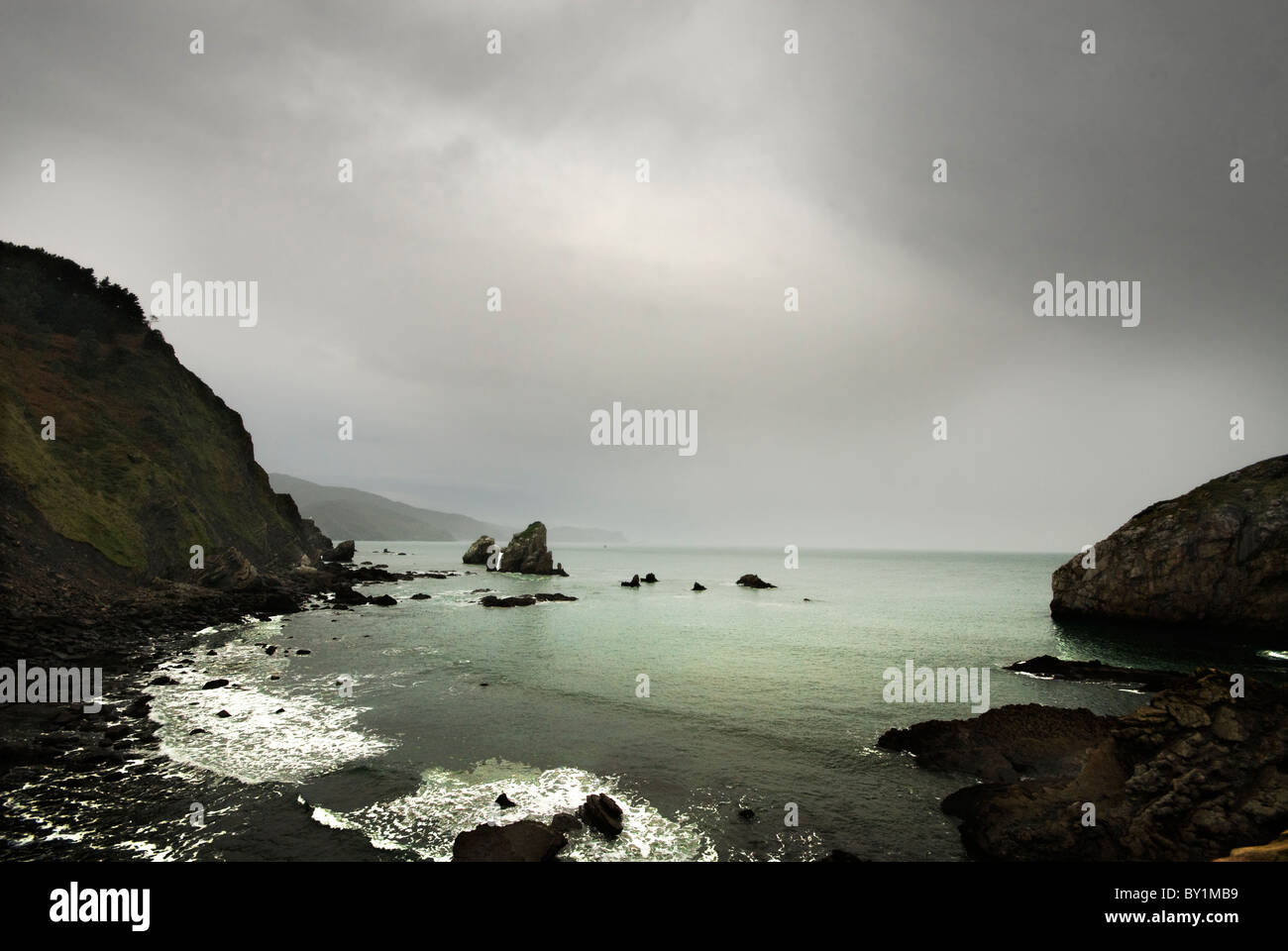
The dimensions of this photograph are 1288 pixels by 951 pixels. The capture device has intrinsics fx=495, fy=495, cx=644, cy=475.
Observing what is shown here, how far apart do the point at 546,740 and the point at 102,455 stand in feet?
178

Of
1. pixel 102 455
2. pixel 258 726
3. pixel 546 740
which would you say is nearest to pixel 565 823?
pixel 546 740

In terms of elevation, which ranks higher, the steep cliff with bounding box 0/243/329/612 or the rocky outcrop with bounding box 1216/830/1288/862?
the steep cliff with bounding box 0/243/329/612

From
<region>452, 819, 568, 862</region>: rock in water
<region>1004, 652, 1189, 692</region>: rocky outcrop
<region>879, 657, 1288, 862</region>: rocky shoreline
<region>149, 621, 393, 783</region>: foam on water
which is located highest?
<region>879, 657, 1288, 862</region>: rocky shoreline

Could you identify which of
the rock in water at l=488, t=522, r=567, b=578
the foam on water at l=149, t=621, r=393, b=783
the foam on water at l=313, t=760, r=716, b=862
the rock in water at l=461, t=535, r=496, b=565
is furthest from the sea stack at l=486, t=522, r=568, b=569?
the foam on water at l=313, t=760, r=716, b=862

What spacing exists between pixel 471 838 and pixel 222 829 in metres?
6.32

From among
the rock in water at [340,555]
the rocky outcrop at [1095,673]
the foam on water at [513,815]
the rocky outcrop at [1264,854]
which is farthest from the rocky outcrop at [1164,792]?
the rock in water at [340,555]

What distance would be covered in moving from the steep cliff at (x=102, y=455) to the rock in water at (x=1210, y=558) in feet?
276

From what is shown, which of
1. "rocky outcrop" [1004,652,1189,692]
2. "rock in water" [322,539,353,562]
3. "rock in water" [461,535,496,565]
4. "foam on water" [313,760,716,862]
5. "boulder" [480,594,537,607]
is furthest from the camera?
"rock in water" [461,535,496,565]

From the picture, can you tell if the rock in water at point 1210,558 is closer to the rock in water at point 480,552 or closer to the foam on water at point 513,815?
the foam on water at point 513,815

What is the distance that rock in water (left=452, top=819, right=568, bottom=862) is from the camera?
455 inches

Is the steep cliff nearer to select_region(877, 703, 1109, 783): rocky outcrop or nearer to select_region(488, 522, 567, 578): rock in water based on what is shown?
select_region(488, 522, 567, 578): rock in water

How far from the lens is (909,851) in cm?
1283

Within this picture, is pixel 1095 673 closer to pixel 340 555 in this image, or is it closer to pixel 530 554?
pixel 530 554

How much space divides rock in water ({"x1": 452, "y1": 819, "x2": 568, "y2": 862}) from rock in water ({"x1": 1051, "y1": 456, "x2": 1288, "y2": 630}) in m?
59.9
